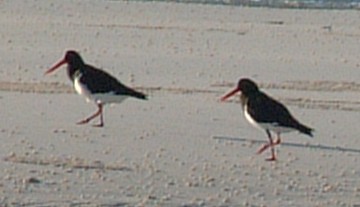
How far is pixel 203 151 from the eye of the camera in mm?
12008

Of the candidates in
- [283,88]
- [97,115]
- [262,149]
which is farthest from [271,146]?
[283,88]

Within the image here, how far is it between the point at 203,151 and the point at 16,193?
8.29ft

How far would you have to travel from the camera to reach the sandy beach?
10266 mm

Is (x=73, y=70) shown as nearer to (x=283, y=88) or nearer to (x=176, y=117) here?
(x=176, y=117)

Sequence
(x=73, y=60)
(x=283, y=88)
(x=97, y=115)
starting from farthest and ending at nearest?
(x=283, y=88) → (x=73, y=60) → (x=97, y=115)

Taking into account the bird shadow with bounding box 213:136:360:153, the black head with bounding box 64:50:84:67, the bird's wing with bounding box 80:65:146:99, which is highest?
the black head with bounding box 64:50:84:67

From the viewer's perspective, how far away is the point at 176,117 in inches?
543

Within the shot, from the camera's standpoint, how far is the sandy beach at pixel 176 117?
10266 millimetres

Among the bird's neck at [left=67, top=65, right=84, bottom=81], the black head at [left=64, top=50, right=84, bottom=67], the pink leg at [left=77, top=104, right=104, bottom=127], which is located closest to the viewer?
the pink leg at [left=77, top=104, right=104, bottom=127]

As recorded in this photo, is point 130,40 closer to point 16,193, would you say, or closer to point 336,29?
point 336,29

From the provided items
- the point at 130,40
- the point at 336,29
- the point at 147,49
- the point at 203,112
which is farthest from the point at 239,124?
the point at 336,29

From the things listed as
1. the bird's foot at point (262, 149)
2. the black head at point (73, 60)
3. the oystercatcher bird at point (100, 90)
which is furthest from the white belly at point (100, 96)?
the bird's foot at point (262, 149)

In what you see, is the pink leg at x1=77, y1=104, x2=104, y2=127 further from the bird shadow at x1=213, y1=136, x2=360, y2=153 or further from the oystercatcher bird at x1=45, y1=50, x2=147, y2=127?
the bird shadow at x1=213, y1=136, x2=360, y2=153

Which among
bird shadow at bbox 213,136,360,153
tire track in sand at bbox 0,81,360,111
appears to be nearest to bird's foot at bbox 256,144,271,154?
bird shadow at bbox 213,136,360,153
